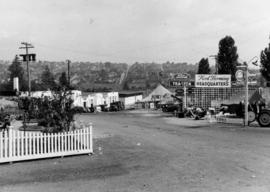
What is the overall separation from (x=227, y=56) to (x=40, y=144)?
52889 millimetres

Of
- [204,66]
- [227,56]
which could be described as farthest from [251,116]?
[204,66]

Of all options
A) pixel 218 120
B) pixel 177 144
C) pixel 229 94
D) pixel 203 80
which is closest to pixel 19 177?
pixel 177 144

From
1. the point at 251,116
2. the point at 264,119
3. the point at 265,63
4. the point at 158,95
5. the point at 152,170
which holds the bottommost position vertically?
the point at 152,170

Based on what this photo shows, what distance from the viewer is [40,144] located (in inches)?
520

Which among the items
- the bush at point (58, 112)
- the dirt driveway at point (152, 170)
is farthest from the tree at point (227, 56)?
the bush at point (58, 112)

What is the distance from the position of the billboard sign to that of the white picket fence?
A: 2585 centimetres

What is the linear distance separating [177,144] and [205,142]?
1430 mm

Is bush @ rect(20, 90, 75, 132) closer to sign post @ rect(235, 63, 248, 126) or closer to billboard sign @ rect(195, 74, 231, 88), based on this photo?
sign post @ rect(235, 63, 248, 126)

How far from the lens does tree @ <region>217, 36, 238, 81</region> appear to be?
62125 mm

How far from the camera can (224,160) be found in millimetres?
12391

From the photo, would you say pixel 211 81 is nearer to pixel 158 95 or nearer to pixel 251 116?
pixel 251 116

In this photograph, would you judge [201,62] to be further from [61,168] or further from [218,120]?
[61,168]

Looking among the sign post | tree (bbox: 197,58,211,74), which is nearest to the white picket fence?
the sign post

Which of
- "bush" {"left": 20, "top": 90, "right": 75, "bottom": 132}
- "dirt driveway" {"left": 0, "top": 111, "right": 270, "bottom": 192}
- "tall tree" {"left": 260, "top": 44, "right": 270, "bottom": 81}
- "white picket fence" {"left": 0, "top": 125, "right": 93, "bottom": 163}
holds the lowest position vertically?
"dirt driveway" {"left": 0, "top": 111, "right": 270, "bottom": 192}
